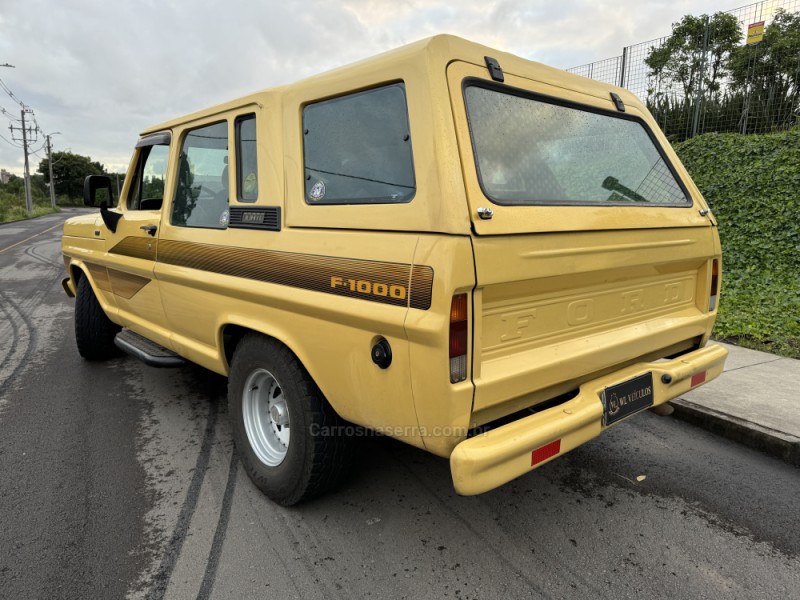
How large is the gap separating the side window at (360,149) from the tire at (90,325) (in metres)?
3.45

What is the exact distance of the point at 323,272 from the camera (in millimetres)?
2334

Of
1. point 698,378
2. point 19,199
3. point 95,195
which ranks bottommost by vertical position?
point 698,378

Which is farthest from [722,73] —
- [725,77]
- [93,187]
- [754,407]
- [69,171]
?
[69,171]

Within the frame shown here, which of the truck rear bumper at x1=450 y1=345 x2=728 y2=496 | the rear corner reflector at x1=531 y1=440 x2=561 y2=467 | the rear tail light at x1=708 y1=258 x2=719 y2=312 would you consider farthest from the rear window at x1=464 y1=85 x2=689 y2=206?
the rear corner reflector at x1=531 y1=440 x2=561 y2=467

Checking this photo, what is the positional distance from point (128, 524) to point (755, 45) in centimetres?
1044

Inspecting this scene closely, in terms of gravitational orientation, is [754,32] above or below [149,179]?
above

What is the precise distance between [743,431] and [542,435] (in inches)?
86.5

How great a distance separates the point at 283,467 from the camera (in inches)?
108

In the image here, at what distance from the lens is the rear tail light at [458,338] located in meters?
1.93

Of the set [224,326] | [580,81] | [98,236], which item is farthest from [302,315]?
[98,236]

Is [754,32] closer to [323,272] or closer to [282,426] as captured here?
[323,272]

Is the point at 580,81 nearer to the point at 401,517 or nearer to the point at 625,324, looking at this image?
the point at 625,324

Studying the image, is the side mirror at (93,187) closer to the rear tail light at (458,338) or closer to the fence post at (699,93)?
the rear tail light at (458,338)

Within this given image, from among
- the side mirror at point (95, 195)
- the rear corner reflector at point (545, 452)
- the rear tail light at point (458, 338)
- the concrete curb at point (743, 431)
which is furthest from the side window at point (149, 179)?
the concrete curb at point (743, 431)
